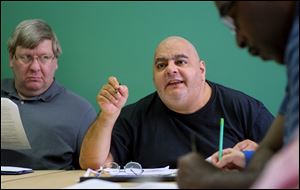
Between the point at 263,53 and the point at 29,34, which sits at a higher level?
the point at 29,34

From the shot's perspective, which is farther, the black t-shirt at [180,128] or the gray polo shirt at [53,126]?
the gray polo shirt at [53,126]

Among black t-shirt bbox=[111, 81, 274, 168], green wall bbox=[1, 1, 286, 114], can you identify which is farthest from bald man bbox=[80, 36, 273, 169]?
green wall bbox=[1, 1, 286, 114]

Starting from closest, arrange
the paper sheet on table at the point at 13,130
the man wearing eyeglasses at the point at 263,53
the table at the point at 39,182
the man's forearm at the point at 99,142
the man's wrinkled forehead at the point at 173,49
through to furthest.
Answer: the man wearing eyeglasses at the point at 263,53, the table at the point at 39,182, the paper sheet on table at the point at 13,130, the man's forearm at the point at 99,142, the man's wrinkled forehead at the point at 173,49

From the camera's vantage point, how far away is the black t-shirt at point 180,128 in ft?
5.79

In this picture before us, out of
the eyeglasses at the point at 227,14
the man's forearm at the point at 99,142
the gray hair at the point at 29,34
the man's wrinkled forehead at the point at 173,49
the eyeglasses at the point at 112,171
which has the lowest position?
the eyeglasses at the point at 112,171

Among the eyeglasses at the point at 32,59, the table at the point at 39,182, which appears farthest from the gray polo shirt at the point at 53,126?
the table at the point at 39,182

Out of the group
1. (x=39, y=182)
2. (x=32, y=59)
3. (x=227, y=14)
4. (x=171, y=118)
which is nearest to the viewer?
(x=227, y=14)

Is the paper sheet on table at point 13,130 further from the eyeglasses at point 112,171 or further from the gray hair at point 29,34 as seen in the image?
the gray hair at point 29,34

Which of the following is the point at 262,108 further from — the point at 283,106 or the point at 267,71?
the point at 283,106

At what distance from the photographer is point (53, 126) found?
1973mm

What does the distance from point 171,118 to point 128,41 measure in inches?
23.3

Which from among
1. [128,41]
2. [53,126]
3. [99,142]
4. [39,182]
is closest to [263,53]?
[39,182]

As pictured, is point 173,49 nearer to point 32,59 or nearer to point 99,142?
point 99,142

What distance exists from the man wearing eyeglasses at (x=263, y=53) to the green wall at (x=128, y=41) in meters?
1.53
